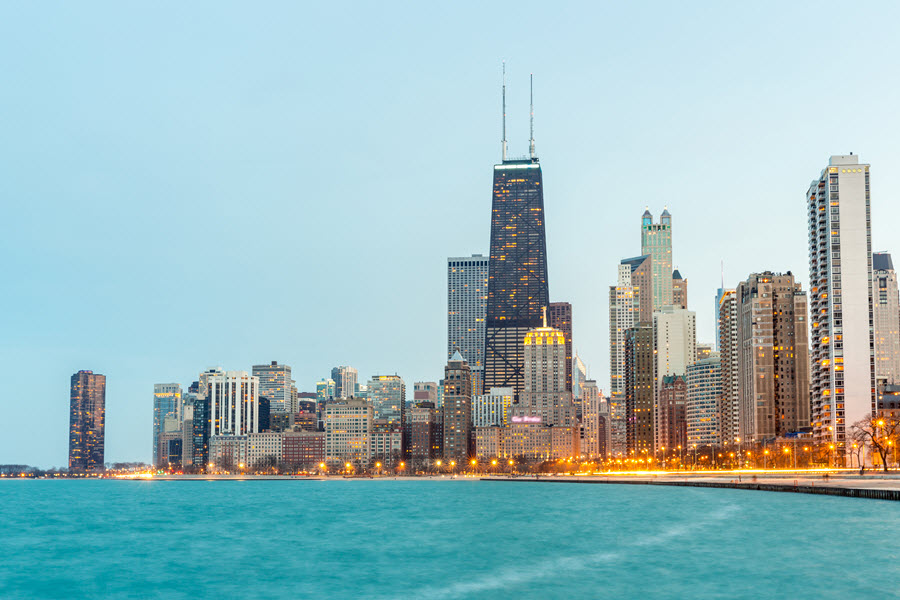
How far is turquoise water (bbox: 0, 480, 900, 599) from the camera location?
7031 centimetres

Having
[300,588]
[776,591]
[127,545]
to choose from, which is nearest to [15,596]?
[300,588]

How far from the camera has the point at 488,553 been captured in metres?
90.9

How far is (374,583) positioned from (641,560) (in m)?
22.8

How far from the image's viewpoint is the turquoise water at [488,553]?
231 ft

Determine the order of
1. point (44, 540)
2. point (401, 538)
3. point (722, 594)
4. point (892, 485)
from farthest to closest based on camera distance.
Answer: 1. point (892, 485)
2. point (44, 540)
3. point (401, 538)
4. point (722, 594)

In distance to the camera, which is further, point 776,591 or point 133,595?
point 133,595

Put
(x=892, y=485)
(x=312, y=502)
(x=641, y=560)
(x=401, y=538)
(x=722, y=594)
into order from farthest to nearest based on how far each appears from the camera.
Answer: (x=312, y=502) < (x=892, y=485) < (x=401, y=538) < (x=641, y=560) < (x=722, y=594)

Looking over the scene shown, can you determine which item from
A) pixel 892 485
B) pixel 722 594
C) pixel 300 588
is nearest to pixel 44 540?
pixel 300 588

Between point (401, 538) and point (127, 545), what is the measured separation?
31.2 metres

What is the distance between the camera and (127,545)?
11144 cm

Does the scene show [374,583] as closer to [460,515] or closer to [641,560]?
[641,560]

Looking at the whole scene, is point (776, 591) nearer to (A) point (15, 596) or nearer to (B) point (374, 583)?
(B) point (374, 583)

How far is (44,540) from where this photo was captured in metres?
121

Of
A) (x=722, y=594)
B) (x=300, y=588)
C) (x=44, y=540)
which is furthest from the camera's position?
(x=44, y=540)
